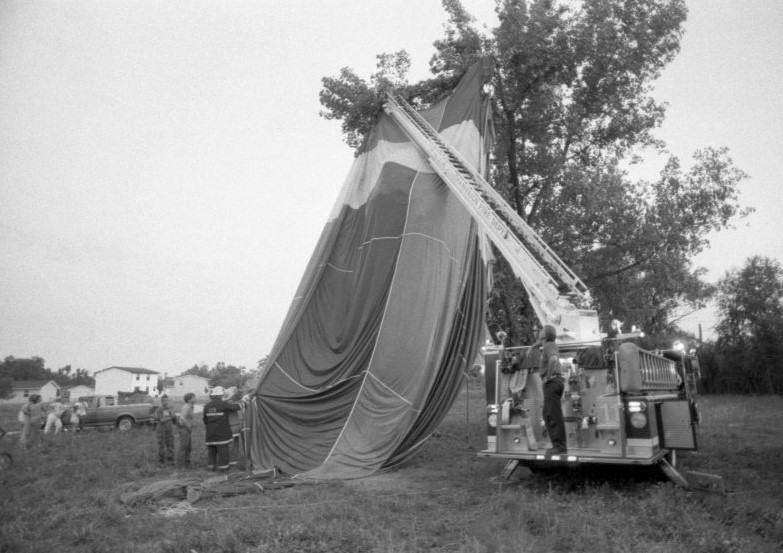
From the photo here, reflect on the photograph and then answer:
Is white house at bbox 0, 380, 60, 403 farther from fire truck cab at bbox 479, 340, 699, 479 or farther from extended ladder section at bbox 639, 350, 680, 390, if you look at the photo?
extended ladder section at bbox 639, 350, 680, 390

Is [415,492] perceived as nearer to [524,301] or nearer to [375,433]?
[375,433]

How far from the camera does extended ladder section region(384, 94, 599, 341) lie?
793cm

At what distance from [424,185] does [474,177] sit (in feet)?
4.16

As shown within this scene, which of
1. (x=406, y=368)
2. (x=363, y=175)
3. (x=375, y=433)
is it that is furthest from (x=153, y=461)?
(x=363, y=175)

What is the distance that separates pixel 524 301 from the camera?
14.3 m

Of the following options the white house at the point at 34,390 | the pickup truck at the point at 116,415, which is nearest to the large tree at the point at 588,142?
the pickup truck at the point at 116,415

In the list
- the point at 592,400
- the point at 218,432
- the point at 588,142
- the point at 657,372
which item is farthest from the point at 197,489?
the point at 588,142

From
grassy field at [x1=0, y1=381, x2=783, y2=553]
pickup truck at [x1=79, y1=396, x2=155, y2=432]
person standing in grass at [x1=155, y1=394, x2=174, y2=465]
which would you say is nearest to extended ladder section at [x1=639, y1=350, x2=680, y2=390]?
grassy field at [x1=0, y1=381, x2=783, y2=553]

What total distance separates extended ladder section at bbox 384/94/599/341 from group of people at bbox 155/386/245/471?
6186 millimetres

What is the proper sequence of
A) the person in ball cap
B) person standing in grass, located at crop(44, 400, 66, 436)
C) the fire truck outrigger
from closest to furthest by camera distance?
1. the fire truck outrigger
2. the person in ball cap
3. person standing in grass, located at crop(44, 400, 66, 436)

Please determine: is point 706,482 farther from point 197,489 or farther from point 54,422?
point 54,422

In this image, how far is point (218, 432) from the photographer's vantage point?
10.3 m

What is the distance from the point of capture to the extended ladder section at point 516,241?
7.93 metres

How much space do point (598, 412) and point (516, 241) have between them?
137 inches
